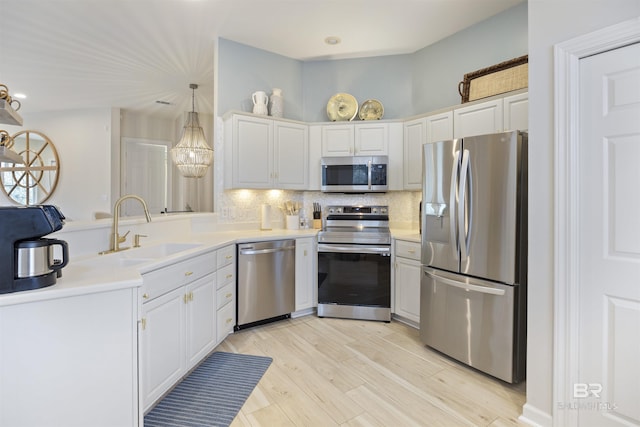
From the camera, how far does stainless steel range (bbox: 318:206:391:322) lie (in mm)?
3150

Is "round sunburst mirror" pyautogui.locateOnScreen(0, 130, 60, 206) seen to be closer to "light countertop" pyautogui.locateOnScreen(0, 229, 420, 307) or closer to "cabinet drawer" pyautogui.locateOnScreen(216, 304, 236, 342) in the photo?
→ "light countertop" pyautogui.locateOnScreen(0, 229, 420, 307)

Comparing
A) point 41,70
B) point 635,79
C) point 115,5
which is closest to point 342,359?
point 635,79

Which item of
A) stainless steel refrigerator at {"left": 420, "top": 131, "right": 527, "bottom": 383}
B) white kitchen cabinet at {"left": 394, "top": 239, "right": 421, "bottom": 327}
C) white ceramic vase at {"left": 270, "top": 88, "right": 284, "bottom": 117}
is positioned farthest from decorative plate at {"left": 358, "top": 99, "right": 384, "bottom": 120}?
white kitchen cabinet at {"left": 394, "top": 239, "right": 421, "bottom": 327}

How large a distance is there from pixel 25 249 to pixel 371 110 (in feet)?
11.1

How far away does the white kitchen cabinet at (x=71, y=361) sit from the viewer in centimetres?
116

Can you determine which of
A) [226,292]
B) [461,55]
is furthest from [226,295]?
[461,55]

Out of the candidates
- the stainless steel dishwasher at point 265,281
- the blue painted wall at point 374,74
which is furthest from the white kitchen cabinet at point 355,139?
the stainless steel dishwasher at point 265,281

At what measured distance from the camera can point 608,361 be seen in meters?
1.51

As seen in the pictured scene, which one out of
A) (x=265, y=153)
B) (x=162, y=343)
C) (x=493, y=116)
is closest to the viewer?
(x=162, y=343)

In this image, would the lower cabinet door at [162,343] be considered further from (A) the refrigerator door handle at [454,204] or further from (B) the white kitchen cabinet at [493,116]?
(B) the white kitchen cabinet at [493,116]

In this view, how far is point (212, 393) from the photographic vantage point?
2.02 metres

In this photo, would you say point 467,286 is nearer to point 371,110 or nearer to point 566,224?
point 566,224

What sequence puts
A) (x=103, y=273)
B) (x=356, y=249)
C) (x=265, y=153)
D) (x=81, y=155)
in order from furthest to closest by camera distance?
(x=81, y=155), (x=265, y=153), (x=356, y=249), (x=103, y=273)

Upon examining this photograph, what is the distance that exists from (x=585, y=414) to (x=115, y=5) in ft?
14.6
